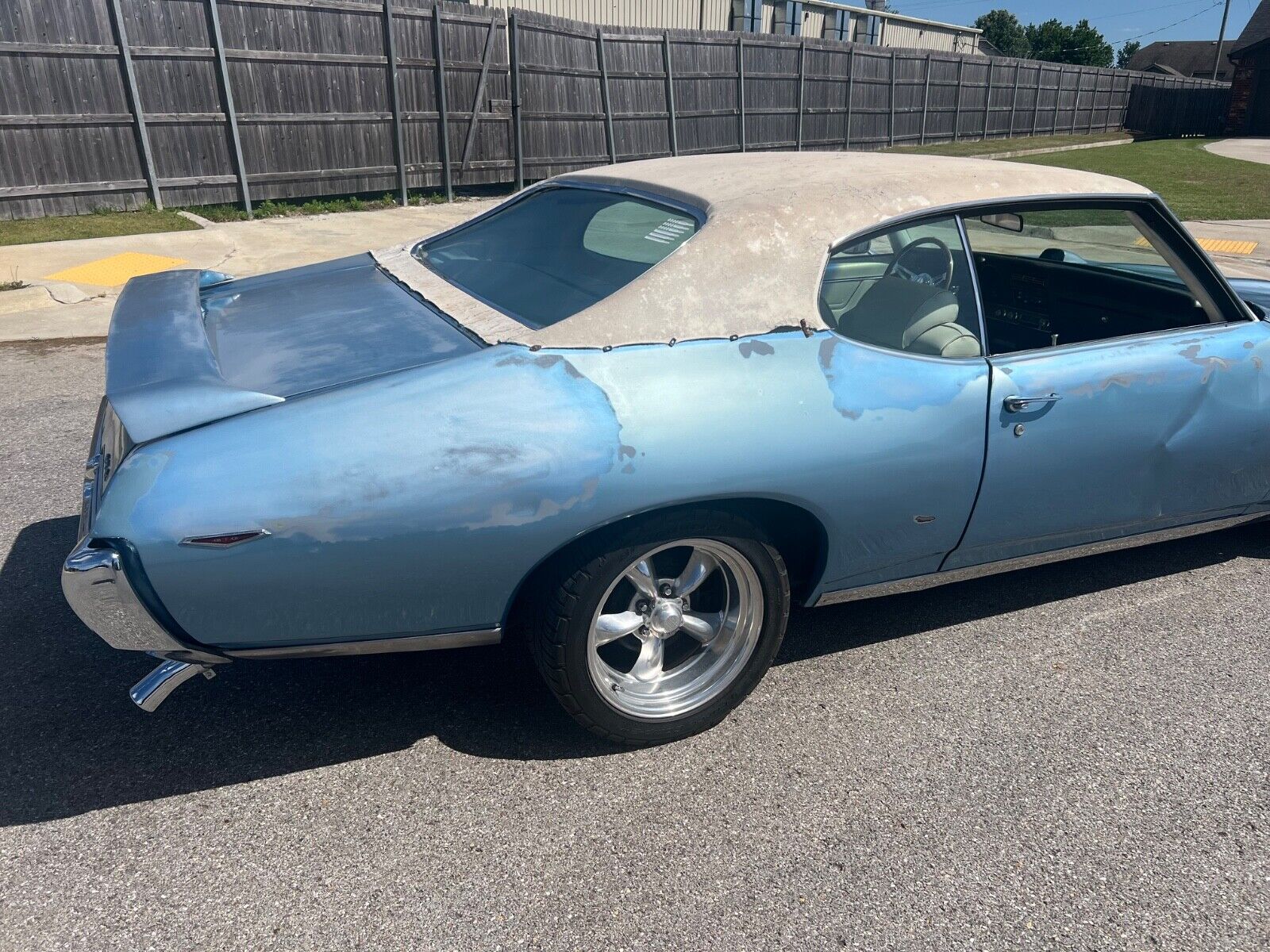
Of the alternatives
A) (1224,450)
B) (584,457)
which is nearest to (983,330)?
(1224,450)

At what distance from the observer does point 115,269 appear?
27.5ft

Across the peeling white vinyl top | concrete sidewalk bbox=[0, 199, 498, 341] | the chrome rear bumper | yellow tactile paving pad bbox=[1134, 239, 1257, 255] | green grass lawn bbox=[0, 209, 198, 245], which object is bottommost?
yellow tactile paving pad bbox=[1134, 239, 1257, 255]

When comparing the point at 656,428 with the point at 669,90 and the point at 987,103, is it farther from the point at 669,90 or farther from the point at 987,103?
the point at 987,103

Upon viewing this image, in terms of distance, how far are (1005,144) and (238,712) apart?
28761 mm

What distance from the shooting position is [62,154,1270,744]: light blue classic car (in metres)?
2.12

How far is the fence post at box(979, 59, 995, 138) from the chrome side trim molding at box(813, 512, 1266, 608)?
28.7 metres

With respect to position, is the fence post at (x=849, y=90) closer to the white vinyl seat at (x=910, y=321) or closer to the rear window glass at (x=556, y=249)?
the rear window glass at (x=556, y=249)

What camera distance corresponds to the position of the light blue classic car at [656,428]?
2.12 m

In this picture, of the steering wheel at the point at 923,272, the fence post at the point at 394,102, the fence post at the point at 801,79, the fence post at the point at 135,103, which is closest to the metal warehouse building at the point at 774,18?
the fence post at the point at 801,79

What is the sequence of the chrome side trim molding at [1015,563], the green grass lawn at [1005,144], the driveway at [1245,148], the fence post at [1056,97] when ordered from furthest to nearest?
the fence post at [1056,97] < the driveway at [1245,148] < the green grass lawn at [1005,144] < the chrome side trim molding at [1015,563]

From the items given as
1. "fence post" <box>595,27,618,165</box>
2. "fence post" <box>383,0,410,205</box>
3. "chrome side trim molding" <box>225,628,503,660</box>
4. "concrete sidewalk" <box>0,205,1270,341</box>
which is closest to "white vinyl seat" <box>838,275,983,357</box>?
"chrome side trim molding" <box>225,628,503,660</box>

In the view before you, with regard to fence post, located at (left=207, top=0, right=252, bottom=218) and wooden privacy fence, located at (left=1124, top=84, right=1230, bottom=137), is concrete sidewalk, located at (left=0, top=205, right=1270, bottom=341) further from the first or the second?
wooden privacy fence, located at (left=1124, top=84, right=1230, bottom=137)

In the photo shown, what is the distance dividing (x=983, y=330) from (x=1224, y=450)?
1.05 m

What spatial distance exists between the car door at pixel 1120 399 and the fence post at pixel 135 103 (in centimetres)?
983
